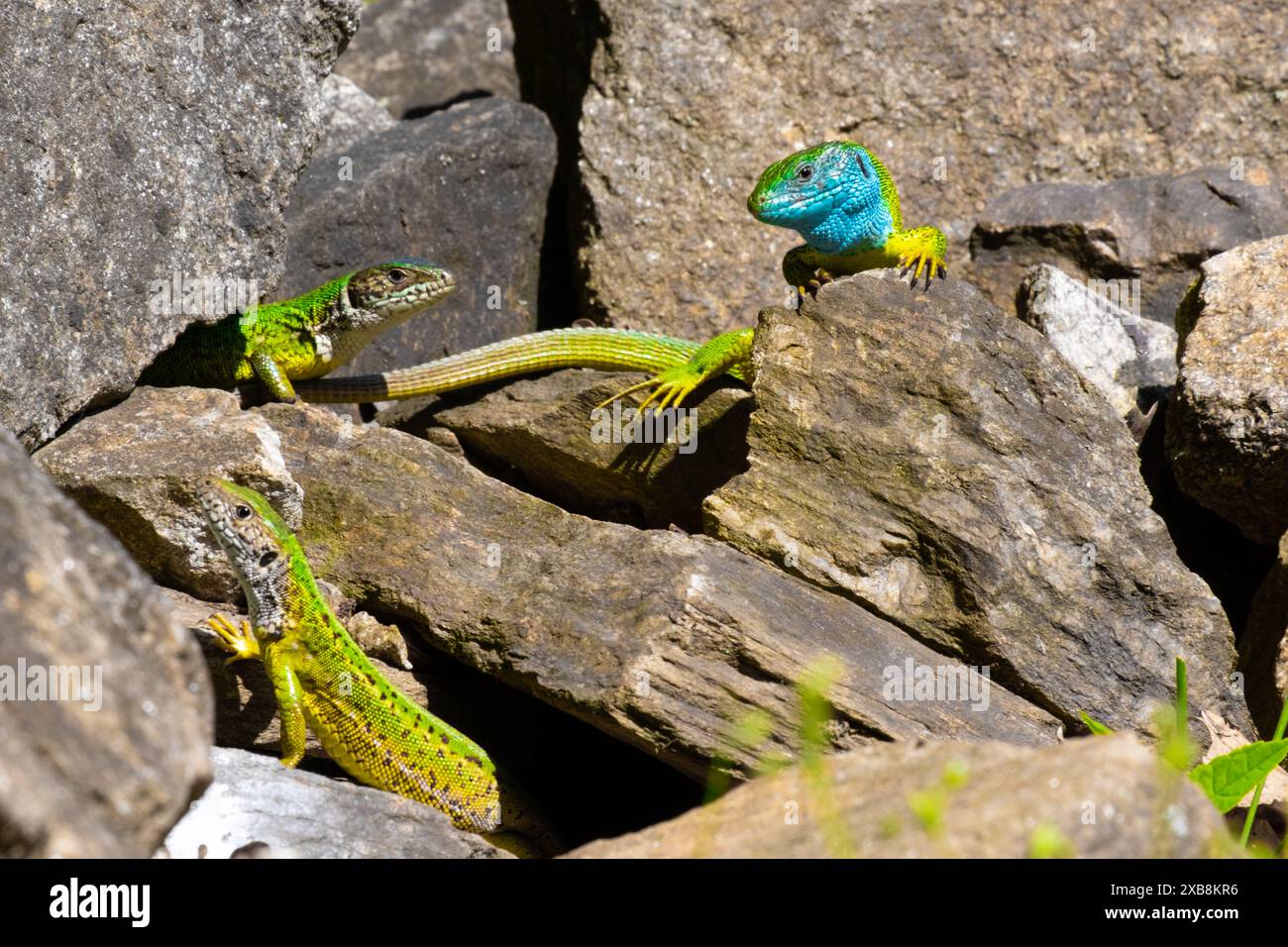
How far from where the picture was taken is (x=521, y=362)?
321 inches

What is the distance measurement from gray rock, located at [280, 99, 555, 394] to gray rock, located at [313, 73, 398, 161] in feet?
1.28

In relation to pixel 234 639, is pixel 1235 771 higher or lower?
lower

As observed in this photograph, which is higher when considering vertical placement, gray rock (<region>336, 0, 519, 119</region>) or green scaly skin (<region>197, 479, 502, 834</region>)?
gray rock (<region>336, 0, 519, 119</region>)

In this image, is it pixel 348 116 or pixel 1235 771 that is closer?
pixel 1235 771

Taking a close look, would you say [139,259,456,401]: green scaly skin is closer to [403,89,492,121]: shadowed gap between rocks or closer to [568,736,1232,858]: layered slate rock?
[568,736,1232,858]: layered slate rock

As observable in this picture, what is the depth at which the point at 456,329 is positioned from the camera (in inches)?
368

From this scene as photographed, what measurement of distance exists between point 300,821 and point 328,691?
88cm

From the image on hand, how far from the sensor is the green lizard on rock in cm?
725

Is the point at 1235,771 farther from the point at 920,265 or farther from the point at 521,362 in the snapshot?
the point at 521,362

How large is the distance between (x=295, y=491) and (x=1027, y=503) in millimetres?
3612
